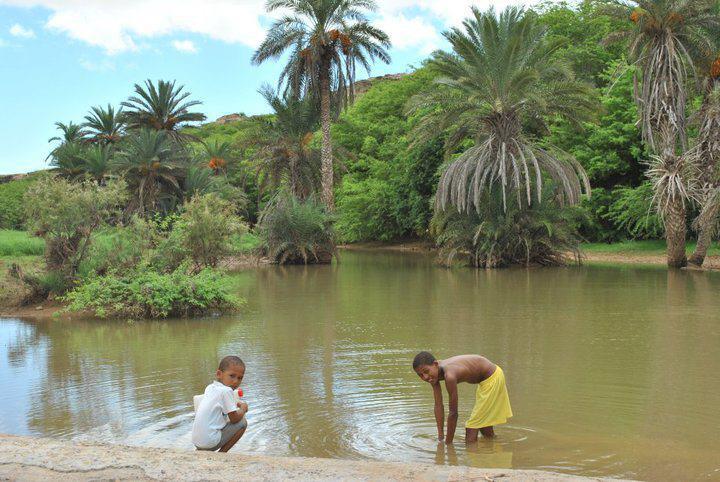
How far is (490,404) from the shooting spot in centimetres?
666

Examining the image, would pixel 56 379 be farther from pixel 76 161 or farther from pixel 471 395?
pixel 76 161

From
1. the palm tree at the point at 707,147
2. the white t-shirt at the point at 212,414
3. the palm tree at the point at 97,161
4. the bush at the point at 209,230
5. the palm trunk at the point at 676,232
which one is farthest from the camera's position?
the palm tree at the point at 97,161

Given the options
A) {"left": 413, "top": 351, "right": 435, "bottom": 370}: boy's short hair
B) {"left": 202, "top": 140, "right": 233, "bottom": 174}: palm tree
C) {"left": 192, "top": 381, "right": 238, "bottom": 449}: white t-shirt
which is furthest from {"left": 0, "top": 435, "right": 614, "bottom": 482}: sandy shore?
{"left": 202, "top": 140, "right": 233, "bottom": 174}: palm tree

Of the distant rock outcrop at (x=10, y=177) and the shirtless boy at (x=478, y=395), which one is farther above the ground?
the distant rock outcrop at (x=10, y=177)

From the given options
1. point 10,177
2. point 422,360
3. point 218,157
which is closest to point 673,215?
point 422,360

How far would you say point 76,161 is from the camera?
4694cm

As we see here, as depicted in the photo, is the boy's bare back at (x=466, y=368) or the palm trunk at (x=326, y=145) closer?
the boy's bare back at (x=466, y=368)

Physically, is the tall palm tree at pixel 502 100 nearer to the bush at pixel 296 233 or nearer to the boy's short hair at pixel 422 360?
the bush at pixel 296 233

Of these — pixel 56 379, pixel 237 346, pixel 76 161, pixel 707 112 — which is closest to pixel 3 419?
pixel 56 379

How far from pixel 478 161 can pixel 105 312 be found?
633 inches

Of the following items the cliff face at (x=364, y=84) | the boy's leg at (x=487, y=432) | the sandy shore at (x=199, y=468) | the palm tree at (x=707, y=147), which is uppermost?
the cliff face at (x=364, y=84)

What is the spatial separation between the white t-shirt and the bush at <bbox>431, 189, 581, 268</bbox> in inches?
869

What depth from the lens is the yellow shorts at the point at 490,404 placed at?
6.64 metres

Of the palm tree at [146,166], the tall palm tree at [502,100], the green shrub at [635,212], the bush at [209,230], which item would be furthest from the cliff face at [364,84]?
the bush at [209,230]
